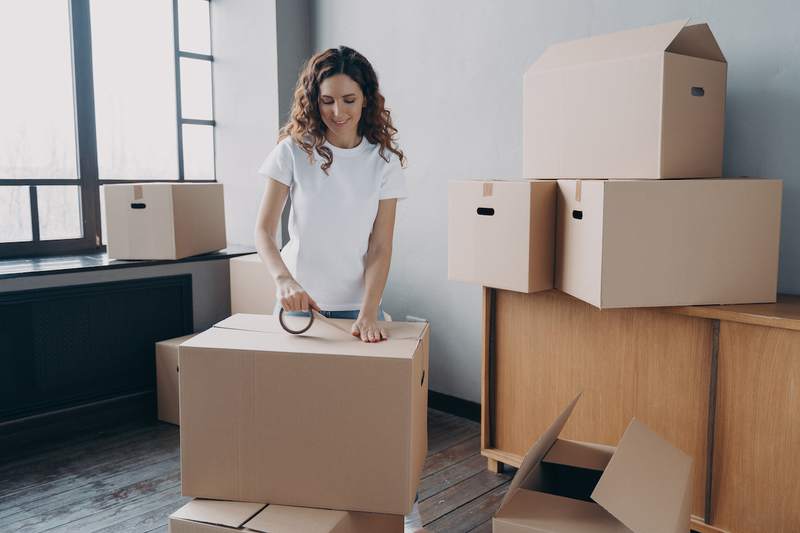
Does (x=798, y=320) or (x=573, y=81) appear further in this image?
(x=573, y=81)

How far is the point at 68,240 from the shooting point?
2992mm

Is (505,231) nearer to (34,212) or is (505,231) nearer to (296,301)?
(296,301)

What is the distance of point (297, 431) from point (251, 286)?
1.85m

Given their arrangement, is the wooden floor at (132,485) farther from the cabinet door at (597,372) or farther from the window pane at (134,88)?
the window pane at (134,88)

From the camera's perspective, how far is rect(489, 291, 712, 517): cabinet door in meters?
1.76

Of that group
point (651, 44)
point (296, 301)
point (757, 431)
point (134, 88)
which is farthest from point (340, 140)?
point (134, 88)

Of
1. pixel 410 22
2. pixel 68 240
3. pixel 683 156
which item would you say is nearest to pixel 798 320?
pixel 683 156

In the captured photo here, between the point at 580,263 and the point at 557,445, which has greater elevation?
the point at 580,263

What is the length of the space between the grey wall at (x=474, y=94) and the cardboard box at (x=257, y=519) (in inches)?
58.0

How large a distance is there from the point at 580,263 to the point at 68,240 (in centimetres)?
236

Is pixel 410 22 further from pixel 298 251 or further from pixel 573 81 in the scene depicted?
pixel 298 251

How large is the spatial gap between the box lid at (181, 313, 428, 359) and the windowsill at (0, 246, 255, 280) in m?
1.48

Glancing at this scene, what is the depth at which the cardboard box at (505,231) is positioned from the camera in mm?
1901

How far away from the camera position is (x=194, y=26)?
344cm
